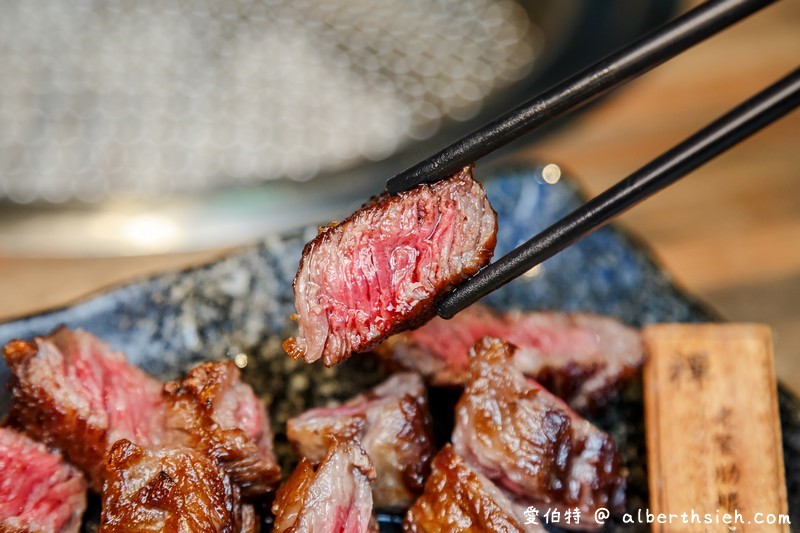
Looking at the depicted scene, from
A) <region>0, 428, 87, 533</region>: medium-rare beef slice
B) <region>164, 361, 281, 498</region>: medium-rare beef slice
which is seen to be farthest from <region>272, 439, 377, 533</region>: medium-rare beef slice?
<region>0, 428, 87, 533</region>: medium-rare beef slice

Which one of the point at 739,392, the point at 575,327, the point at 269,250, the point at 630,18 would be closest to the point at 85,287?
the point at 269,250

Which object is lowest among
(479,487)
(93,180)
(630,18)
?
(479,487)

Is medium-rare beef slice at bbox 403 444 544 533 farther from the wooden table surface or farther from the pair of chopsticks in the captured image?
the wooden table surface

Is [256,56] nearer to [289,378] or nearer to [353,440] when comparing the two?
[289,378]

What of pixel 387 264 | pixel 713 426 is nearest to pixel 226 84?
pixel 387 264

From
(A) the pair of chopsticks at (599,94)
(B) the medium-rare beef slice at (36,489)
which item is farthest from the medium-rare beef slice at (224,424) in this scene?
(A) the pair of chopsticks at (599,94)

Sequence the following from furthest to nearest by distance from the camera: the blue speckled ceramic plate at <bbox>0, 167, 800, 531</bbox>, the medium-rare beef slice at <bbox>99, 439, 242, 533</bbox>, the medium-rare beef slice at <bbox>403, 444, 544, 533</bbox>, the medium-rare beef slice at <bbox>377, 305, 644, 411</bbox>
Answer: the blue speckled ceramic plate at <bbox>0, 167, 800, 531</bbox>
the medium-rare beef slice at <bbox>377, 305, 644, 411</bbox>
the medium-rare beef slice at <bbox>403, 444, 544, 533</bbox>
the medium-rare beef slice at <bbox>99, 439, 242, 533</bbox>
